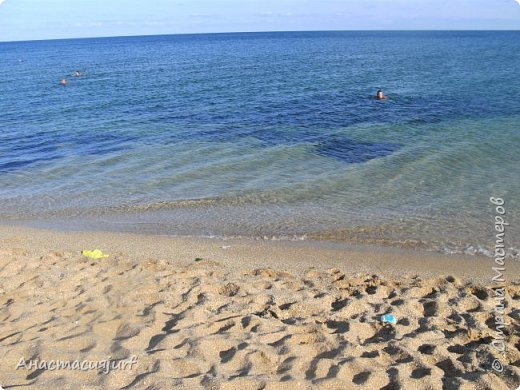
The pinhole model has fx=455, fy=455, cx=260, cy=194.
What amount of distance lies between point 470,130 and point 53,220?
16384 millimetres

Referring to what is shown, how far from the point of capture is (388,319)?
21.5 feet

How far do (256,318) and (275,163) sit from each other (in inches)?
393

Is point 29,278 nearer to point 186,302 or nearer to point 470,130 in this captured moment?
point 186,302

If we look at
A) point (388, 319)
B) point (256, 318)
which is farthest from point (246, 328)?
point (388, 319)

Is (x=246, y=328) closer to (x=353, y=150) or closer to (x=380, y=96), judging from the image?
(x=353, y=150)

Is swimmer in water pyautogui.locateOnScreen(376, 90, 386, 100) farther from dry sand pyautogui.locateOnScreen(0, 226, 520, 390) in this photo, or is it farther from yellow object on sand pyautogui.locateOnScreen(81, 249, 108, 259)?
yellow object on sand pyautogui.locateOnScreen(81, 249, 108, 259)

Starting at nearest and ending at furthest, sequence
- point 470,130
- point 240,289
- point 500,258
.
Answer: point 240,289, point 500,258, point 470,130

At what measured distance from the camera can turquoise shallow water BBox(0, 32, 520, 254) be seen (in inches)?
452

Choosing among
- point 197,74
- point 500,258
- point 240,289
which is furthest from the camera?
point 197,74

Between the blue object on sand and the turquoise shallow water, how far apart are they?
12.6 feet

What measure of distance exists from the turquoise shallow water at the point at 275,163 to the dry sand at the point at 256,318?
1.56 m

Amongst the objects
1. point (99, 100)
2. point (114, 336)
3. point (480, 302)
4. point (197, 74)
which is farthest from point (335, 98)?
point (114, 336)

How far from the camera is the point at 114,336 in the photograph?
606 centimetres

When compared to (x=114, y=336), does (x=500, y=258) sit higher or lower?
lower
